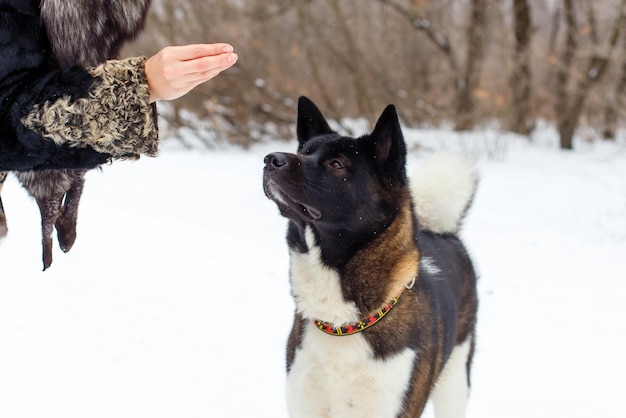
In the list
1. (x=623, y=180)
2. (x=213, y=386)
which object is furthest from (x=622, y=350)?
(x=623, y=180)

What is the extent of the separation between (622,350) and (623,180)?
16.6 feet

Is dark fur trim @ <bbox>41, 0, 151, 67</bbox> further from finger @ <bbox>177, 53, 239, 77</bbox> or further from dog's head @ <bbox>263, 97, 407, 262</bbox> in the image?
dog's head @ <bbox>263, 97, 407, 262</bbox>

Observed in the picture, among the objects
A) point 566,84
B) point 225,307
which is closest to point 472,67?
point 566,84

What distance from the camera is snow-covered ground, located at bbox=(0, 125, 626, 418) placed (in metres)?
3.72

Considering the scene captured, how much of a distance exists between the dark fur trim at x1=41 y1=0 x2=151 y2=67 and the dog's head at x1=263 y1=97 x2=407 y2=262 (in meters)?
0.73

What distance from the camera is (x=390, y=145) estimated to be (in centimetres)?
254

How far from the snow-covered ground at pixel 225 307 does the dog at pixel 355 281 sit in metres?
1.23

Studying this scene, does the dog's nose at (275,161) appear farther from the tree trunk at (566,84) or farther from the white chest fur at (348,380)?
the tree trunk at (566,84)

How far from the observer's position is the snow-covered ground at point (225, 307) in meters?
3.72

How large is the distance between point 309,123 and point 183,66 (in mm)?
1320

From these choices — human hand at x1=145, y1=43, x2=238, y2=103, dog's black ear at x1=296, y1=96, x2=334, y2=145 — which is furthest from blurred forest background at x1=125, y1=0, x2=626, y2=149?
human hand at x1=145, y1=43, x2=238, y2=103

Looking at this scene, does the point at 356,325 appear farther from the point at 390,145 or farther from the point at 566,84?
the point at 566,84

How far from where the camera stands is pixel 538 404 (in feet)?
12.3

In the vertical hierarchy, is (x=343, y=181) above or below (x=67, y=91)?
below
